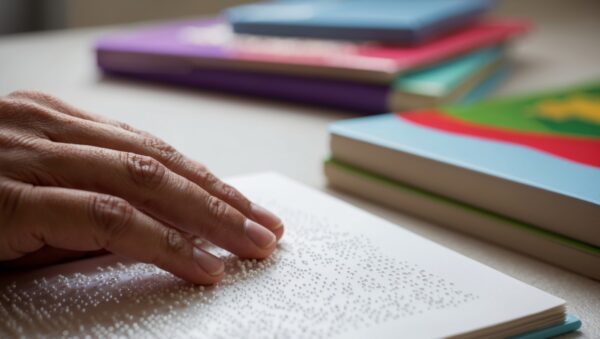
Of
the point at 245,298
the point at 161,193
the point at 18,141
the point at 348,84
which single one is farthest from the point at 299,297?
the point at 348,84

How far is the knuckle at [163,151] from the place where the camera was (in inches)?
21.5

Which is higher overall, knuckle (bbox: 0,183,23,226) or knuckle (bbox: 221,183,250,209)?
knuckle (bbox: 221,183,250,209)

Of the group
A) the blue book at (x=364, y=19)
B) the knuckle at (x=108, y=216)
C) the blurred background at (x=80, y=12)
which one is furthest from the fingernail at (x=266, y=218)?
the blurred background at (x=80, y=12)

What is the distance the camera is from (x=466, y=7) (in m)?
1.33

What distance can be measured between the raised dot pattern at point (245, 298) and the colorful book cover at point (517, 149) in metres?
0.13

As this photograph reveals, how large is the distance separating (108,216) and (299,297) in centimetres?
14

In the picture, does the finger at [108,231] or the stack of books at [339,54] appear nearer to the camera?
the finger at [108,231]

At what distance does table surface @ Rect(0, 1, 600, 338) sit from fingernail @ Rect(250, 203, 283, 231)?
15 centimetres

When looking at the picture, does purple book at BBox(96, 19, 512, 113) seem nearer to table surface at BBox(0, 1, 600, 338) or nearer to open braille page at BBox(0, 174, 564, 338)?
table surface at BBox(0, 1, 600, 338)

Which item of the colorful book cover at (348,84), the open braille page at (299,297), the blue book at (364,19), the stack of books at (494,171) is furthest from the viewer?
the blue book at (364,19)

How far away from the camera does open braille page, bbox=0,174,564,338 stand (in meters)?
0.40

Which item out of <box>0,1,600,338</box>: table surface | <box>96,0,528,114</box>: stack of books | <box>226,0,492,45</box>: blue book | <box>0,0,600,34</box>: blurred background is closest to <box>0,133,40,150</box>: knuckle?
<box>0,1,600,338</box>: table surface

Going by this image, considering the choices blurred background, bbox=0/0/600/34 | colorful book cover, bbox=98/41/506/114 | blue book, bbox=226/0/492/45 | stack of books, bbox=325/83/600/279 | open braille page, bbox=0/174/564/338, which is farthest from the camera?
blurred background, bbox=0/0/600/34

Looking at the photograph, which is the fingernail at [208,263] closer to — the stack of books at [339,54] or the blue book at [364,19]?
the stack of books at [339,54]
